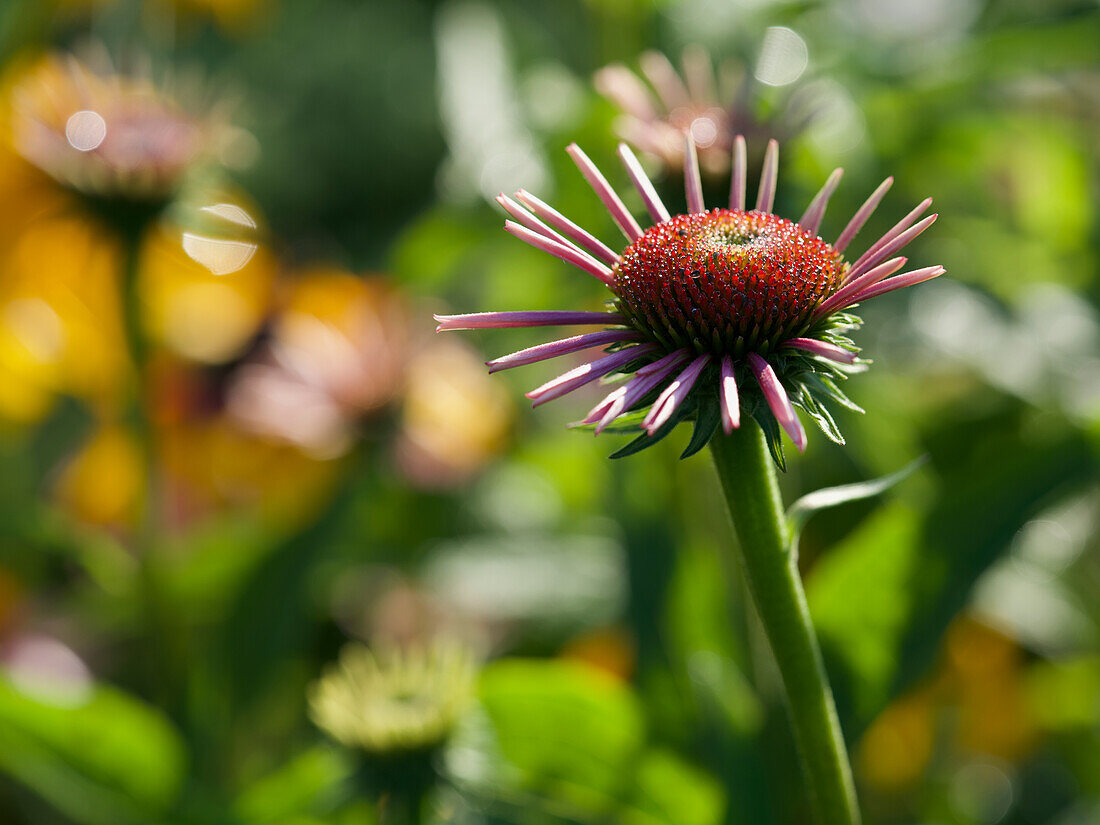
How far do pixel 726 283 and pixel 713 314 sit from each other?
1 centimetres

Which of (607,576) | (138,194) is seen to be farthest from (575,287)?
(138,194)

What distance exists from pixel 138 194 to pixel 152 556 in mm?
267

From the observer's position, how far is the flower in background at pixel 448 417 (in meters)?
0.94

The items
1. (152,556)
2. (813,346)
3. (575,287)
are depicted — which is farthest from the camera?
(575,287)

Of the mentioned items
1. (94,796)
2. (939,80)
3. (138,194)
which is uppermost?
(939,80)

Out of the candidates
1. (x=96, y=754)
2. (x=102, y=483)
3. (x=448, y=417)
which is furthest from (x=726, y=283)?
(x=102, y=483)

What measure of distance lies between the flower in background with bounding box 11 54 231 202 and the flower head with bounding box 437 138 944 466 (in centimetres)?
52

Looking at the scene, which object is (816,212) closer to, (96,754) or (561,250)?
(561,250)

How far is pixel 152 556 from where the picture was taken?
2.39 ft

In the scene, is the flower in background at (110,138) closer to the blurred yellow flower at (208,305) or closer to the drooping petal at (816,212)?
the blurred yellow flower at (208,305)

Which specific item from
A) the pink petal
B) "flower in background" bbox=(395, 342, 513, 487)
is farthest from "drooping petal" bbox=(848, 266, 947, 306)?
"flower in background" bbox=(395, 342, 513, 487)

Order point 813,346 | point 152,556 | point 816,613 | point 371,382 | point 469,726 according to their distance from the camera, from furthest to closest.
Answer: point 371,382
point 152,556
point 469,726
point 816,613
point 813,346

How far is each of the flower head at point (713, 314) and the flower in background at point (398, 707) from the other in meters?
0.32

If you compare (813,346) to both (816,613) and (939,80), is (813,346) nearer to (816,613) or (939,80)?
(816,613)
